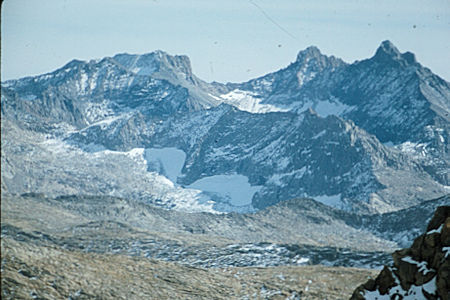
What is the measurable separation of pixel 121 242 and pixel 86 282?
116546 millimetres

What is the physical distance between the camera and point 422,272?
40375mm

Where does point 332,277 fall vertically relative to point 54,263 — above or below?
below

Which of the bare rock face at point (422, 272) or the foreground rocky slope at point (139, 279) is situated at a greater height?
the bare rock face at point (422, 272)

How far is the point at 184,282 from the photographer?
210ft

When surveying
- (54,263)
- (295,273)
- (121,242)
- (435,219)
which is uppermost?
(435,219)

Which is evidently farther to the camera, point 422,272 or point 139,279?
point 139,279

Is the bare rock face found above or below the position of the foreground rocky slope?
above

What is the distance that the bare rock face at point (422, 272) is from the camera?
3891cm

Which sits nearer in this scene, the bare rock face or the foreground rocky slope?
the bare rock face

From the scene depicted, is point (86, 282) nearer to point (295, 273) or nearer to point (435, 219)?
point (435, 219)

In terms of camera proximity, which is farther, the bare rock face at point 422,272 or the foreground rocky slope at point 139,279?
the foreground rocky slope at point 139,279

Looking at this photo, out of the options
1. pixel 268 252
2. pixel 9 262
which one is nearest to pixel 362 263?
pixel 268 252

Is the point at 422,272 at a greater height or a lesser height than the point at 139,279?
greater

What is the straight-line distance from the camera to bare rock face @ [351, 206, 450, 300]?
128 feet
